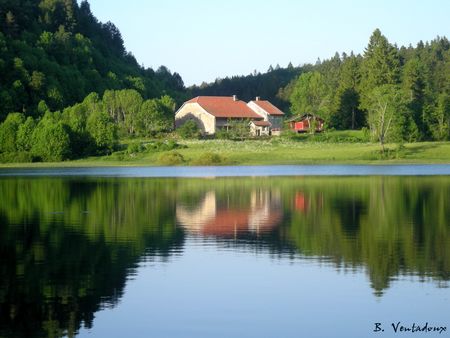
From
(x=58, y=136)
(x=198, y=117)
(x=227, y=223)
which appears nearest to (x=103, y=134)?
(x=58, y=136)

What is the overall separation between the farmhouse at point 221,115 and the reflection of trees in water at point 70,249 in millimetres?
85223

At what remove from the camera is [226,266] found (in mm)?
24094

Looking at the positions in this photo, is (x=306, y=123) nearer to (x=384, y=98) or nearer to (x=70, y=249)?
→ (x=384, y=98)

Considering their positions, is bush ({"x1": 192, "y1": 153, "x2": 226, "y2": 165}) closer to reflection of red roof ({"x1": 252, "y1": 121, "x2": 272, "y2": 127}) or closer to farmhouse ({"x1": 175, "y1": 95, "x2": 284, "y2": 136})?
farmhouse ({"x1": 175, "y1": 95, "x2": 284, "y2": 136})

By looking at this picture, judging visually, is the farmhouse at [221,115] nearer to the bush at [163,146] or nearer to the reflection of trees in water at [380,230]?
the bush at [163,146]

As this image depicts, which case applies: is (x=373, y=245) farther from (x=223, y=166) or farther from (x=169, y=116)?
(x=169, y=116)

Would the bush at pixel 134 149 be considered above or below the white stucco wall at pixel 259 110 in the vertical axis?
below

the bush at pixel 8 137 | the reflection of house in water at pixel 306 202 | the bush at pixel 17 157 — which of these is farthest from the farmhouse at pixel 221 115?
the reflection of house in water at pixel 306 202

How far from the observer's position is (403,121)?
10475cm


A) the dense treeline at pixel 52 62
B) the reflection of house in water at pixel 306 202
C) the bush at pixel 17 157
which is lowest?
the bush at pixel 17 157

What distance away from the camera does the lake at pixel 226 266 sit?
57.1 ft

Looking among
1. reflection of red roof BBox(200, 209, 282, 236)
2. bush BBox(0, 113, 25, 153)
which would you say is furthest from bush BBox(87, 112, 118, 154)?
reflection of red roof BBox(200, 209, 282, 236)

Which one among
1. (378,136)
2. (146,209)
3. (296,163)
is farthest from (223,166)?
(146,209)

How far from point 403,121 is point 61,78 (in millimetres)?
64581
